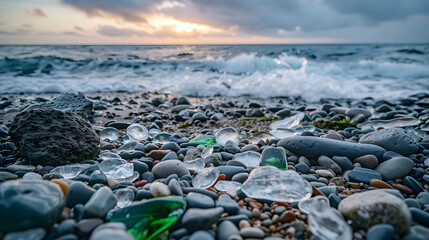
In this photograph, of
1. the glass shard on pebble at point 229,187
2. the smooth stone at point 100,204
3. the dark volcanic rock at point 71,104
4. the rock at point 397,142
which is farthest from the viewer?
the dark volcanic rock at point 71,104

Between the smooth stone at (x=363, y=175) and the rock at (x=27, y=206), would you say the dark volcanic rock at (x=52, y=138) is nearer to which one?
the rock at (x=27, y=206)

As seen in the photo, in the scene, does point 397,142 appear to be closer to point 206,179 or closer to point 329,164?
point 329,164

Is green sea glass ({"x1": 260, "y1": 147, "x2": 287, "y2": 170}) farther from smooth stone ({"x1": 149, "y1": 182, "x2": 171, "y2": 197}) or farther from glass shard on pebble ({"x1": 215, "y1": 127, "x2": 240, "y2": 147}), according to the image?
smooth stone ({"x1": 149, "y1": 182, "x2": 171, "y2": 197})

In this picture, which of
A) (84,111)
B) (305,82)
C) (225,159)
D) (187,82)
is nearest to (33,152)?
(225,159)

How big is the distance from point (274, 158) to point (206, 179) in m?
0.56

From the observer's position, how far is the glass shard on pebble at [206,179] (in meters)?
1.55

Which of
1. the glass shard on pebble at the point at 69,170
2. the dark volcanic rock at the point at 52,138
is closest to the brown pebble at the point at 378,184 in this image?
the glass shard on pebble at the point at 69,170

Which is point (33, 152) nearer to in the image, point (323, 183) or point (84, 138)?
point (84, 138)

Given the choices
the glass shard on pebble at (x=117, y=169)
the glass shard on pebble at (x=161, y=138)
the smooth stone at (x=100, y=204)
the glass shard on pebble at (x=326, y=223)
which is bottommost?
the glass shard on pebble at (x=161, y=138)

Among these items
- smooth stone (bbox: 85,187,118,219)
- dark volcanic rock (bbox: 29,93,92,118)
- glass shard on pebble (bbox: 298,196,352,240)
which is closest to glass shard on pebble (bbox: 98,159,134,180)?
smooth stone (bbox: 85,187,118,219)

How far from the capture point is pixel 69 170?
1.71 meters

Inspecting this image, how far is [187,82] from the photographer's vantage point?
6.89 meters

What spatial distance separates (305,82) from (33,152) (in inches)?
250

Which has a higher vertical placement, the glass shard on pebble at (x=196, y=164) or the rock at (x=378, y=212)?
the rock at (x=378, y=212)
